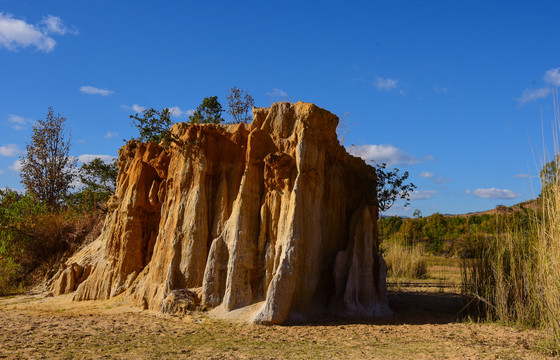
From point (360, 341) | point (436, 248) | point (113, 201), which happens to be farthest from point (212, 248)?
point (436, 248)

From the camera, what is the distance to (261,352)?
6.24 meters

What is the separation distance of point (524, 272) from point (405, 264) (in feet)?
29.7

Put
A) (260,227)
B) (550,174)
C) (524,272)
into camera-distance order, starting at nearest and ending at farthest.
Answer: (550,174) < (524,272) < (260,227)

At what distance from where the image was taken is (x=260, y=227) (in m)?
A: 8.86

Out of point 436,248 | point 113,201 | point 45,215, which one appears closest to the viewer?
point 113,201

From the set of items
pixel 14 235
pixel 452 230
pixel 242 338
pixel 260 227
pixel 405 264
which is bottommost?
pixel 242 338

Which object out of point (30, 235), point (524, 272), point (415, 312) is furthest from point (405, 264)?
point (30, 235)

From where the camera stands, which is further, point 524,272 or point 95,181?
point 95,181

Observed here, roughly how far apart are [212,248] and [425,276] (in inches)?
424

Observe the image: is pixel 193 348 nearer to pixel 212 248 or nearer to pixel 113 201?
pixel 212 248

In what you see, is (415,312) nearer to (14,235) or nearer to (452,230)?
(14,235)

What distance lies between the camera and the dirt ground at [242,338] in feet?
20.4

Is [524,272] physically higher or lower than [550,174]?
lower

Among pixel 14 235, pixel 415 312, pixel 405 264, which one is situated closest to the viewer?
pixel 415 312
